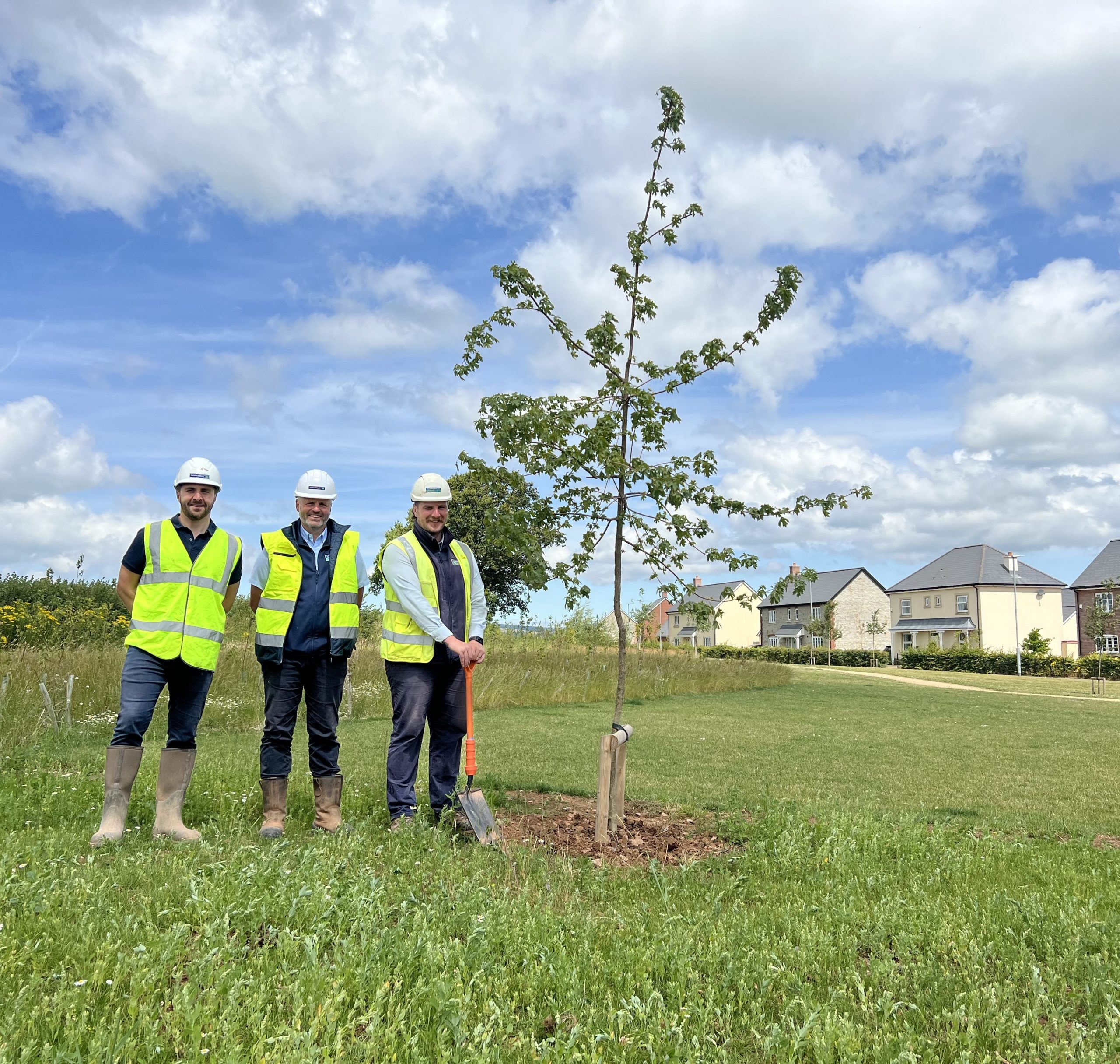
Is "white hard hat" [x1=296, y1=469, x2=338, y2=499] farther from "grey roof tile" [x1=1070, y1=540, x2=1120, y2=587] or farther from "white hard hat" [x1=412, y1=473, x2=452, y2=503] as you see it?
"grey roof tile" [x1=1070, y1=540, x2=1120, y2=587]

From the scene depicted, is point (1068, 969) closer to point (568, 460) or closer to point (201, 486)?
point (568, 460)

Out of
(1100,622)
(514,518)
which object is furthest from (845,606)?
(514,518)

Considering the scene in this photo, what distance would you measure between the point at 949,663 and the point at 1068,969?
53.2 m

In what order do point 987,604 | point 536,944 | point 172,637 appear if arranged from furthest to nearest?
1. point 987,604
2. point 172,637
3. point 536,944

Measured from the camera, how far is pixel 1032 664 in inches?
1901

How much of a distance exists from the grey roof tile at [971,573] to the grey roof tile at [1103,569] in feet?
6.93

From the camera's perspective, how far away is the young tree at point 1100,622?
43.2m

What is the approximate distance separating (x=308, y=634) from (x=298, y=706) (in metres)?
0.53

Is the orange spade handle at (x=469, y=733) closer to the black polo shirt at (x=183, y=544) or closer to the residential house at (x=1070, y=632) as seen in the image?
the black polo shirt at (x=183, y=544)

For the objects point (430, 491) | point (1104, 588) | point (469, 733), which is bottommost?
point (469, 733)

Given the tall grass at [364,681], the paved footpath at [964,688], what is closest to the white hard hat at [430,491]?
the tall grass at [364,681]

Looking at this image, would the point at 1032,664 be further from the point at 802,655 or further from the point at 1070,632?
the point at 1070,632

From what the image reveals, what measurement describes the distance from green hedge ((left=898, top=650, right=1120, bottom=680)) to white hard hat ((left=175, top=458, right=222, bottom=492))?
4932cm

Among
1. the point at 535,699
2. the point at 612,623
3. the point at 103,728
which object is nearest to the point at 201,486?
the point at 103,728
